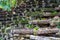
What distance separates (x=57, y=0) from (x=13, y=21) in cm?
109

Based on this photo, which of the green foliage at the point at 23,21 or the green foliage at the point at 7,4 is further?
the green foliage at the point at 7,4

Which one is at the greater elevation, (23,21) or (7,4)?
(7,4)

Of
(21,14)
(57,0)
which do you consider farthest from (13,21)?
(57,0)

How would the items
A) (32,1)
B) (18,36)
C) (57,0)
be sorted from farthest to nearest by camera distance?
(32,1)
(57,0)
(18,36)

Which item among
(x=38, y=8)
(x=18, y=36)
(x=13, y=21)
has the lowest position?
(x=18, y=36)

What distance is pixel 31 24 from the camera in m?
3.66

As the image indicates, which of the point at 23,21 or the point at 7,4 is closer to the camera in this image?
the point at 23,21

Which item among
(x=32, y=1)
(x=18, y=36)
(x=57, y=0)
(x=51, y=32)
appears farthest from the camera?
(x=32, y=1)

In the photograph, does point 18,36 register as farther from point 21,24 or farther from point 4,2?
point 4,2

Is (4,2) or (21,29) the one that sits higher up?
(4,2)

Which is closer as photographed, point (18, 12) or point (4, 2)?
point (18, 12)

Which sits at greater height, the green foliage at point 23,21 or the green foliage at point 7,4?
the green foliage at point 7,4

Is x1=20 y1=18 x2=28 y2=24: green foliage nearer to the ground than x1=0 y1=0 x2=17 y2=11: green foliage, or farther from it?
nearer to the ground

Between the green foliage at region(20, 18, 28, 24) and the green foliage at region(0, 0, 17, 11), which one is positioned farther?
the green foliage at region(0, 0, 17, 11)
